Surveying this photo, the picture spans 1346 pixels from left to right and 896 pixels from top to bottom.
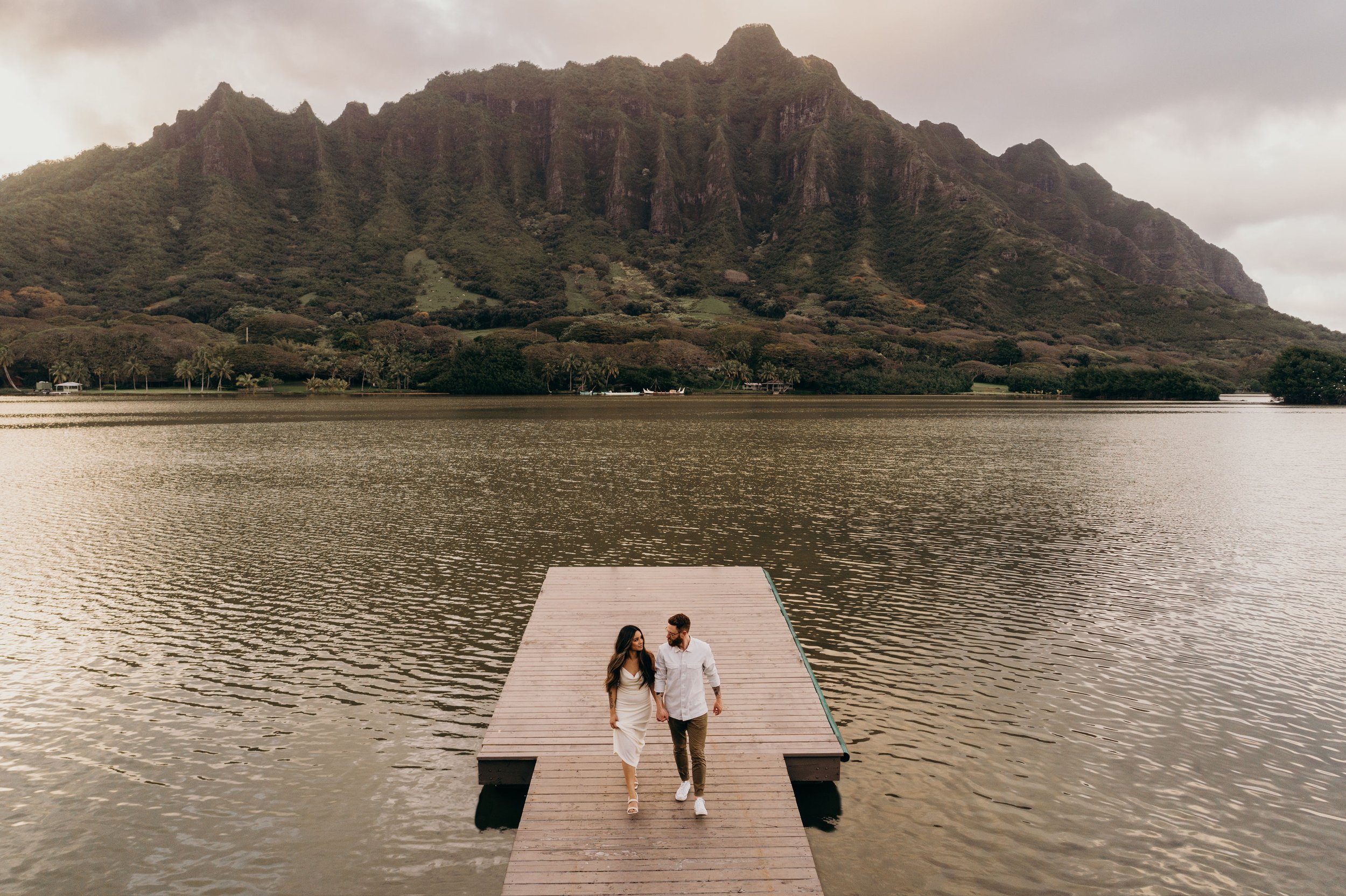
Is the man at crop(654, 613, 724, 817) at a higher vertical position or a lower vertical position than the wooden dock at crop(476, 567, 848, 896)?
higher

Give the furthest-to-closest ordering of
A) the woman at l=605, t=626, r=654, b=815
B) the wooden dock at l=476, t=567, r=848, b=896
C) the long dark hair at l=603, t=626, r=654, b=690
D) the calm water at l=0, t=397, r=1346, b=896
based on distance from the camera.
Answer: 1. the calm water at l=0, t=397, r=1346, b=896
2. the woman at l=605, t=626, r=654, b=815
3. the long dark hair at l=603, t=626, r=654, b=690
4. the wooden dock at l=476, t=567, r=848, b=896

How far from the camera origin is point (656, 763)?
14188 millimetres

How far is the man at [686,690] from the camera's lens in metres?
12.4

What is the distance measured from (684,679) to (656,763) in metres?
2.75

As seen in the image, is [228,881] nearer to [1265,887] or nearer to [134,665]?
[134,665]

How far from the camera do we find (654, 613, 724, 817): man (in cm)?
1244

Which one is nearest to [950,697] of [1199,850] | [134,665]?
[1199,850]

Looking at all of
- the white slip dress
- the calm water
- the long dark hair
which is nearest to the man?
the long dark hair

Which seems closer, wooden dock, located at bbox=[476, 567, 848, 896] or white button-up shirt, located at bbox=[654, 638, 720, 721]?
wooden dock, located at bbox=[476, 567, 848, 896]

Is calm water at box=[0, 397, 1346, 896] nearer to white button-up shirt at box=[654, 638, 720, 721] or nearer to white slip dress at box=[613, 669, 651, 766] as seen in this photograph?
white slip dress at box=[613, 669, 651, 766]

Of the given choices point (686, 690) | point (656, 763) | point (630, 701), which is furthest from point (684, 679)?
point (656, 763)

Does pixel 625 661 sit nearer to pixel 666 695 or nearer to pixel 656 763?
pixel 666 695

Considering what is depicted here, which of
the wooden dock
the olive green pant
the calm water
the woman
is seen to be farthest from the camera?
the calm water

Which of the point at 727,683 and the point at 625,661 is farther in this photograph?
the point at 727,683
